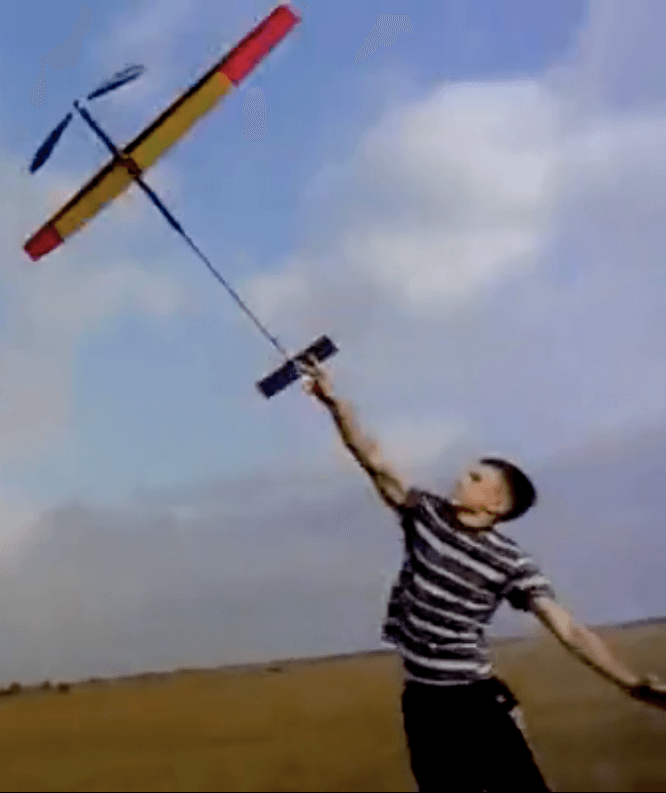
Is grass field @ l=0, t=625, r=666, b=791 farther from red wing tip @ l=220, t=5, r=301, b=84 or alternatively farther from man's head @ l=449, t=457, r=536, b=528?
red wing tip @ l=220, t=5, r=301, b=84

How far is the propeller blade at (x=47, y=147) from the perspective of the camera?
18.9ft

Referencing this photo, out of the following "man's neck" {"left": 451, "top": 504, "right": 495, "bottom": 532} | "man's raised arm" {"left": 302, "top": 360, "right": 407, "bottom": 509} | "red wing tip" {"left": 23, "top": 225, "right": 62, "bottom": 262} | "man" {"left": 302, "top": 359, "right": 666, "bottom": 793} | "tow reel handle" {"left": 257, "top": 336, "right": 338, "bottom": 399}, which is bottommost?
"man" {"left": 302, "top": 359, "right": 666, "bottom": 793}

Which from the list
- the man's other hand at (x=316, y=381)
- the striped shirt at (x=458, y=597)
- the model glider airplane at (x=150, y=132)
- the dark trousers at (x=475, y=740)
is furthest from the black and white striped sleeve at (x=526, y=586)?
the model glider airplane at (x=150, y=132)

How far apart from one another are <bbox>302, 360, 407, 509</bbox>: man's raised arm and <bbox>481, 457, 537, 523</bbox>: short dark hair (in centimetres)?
26

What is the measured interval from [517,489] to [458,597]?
0.33 metres

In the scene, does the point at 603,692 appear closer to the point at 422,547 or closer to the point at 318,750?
the point at 318,750

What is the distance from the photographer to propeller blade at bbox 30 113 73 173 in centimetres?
577

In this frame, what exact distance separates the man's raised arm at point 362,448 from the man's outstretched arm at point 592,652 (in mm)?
477

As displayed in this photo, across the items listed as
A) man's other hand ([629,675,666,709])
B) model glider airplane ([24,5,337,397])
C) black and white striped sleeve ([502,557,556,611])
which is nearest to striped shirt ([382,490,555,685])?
black and white striped sleeve ([502,557,556,611])

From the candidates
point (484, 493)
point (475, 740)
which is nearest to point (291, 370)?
point (484, 493)

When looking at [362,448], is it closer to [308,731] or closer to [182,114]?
[182,114]

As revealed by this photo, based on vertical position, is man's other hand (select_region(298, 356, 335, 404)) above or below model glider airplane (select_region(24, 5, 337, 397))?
below

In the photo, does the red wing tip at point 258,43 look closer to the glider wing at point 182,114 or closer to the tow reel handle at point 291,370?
the glider wing at point 182,114

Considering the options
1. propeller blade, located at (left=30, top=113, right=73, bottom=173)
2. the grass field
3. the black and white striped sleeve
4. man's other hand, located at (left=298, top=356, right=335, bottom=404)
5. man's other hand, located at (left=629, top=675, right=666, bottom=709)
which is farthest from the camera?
the grass field
